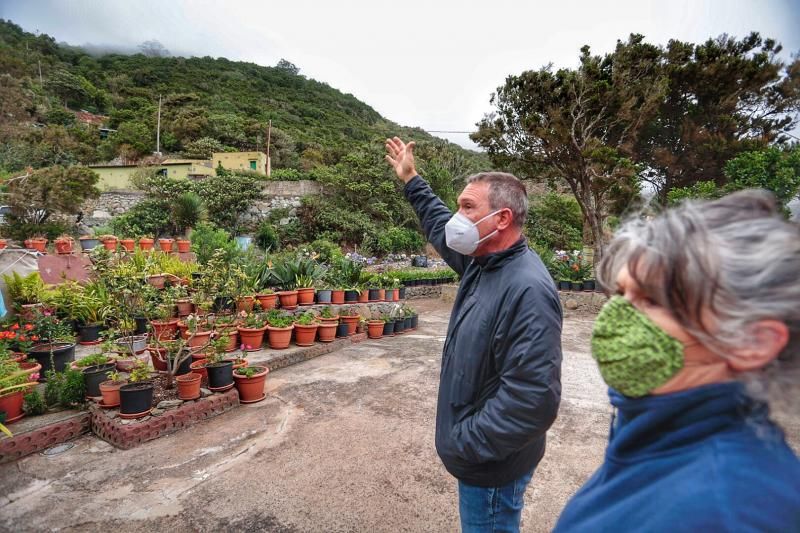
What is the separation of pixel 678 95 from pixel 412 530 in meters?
16.9

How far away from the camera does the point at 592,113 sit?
11898 mm

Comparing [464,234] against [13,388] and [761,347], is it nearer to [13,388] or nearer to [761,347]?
[761,347]

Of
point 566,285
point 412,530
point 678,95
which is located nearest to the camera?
point 412,530

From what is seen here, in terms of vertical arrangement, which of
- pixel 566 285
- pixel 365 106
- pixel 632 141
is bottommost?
pixel 566 285

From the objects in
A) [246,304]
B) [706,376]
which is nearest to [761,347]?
[706,376]

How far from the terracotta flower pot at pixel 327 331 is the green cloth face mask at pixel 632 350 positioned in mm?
4916

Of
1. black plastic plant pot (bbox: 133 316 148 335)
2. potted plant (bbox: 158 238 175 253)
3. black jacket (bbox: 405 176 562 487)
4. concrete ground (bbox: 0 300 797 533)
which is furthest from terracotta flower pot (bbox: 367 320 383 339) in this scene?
black jacket (bbox: 405 176 562 487)

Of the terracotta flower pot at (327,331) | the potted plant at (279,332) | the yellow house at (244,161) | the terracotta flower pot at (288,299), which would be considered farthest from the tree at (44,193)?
the yellow house at (244,161)

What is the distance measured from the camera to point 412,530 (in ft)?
6.69

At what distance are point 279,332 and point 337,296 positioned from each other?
6.65 ft

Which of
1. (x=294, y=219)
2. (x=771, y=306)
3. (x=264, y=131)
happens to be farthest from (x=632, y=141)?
(x=264, y=131)

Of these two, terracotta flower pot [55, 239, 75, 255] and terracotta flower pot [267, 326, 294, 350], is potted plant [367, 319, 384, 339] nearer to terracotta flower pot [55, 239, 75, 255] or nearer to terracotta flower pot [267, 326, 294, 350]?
terracotta flower pot [267, 326, 294, 350]

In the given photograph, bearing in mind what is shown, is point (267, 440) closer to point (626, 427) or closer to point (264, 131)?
point (626, 427)

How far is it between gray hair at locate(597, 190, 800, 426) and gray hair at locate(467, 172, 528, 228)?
91 centimetres
